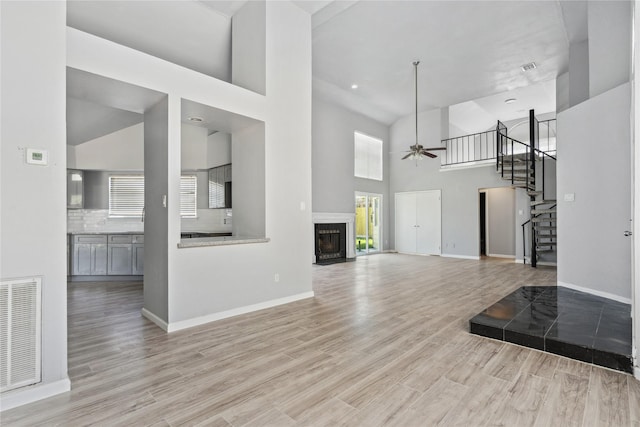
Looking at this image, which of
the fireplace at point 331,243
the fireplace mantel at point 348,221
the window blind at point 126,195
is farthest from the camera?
the fireplace mantel at point 348,221

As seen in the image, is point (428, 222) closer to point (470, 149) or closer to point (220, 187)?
point (470, 149)

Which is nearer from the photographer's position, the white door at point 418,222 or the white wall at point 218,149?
the white wall at point 218,149

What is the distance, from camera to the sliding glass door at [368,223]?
10.2 metres

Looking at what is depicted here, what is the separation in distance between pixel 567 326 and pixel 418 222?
23.9ft

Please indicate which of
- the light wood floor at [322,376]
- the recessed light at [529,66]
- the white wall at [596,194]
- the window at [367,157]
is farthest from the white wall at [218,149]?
the recessed light at [529,66]

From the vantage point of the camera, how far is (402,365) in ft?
8.44

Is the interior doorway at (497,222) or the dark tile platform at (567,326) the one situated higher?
the interior doorway at (497,222)

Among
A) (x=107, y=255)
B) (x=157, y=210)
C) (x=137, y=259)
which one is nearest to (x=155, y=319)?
(x=157, y=210)

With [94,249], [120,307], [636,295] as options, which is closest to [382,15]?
[636,295]

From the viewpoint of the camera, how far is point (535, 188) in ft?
26.2

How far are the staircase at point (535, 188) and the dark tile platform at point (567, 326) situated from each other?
3623 millimetres

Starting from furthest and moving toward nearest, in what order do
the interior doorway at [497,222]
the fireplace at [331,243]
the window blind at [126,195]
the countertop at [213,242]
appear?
the interior doorway at [497,222] → the fireplace at [331,243] → the window blind at [126,195] → the countertop at [213,242]

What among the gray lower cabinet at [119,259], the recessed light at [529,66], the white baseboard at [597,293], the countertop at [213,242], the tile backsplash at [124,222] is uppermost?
the recessed light at [529,66]

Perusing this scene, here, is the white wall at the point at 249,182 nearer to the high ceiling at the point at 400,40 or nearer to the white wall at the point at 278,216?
the white wall at the point at 278,216
